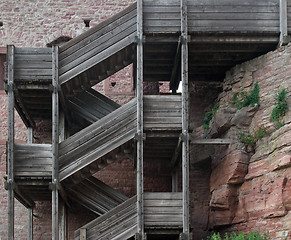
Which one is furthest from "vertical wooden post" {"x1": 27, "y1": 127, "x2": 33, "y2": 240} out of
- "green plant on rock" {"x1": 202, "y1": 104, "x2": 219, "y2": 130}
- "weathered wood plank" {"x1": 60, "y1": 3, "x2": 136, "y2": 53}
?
"green plant on rock" {"x1": 202, "y1": 104, "x2": 219, "y2": 130}

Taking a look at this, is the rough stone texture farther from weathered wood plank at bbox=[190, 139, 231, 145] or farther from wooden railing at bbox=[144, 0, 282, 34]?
wooden railing at bbox=[144, 0, 282, 34]

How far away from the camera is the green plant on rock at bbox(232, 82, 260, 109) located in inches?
734

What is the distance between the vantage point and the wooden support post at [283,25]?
18047mm

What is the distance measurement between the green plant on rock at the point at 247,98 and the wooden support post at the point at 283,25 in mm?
1415

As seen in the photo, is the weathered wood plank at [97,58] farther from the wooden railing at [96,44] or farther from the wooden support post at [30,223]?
the wooden support post at [30,223]

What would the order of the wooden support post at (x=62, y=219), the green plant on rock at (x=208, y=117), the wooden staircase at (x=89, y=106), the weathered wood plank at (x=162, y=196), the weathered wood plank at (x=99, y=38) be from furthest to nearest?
the green plant on rock at (x=208, y=117) → the wooden staircase at (x=89, y=106) → the wooden support post at (x=62, y=219) → the weathered wood plank at (x=99, y=38) → the weathered wood plank at (x=162, y=196)

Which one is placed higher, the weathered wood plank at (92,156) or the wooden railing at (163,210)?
the weathered wood plank at (92,156)

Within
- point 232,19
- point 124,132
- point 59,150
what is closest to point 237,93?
point 232,19

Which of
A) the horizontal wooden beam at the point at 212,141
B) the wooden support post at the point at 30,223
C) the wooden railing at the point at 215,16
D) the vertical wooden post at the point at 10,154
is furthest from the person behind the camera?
the wooden support post at the point at 30,223

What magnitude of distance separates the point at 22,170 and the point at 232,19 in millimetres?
6629

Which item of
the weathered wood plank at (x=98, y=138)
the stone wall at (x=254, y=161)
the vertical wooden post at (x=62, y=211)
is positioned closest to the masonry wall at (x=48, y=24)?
the vertical wooden post at (x=62, y=211)

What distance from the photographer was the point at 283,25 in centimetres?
1811

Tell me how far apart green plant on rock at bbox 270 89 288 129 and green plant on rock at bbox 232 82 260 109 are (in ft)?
2.97

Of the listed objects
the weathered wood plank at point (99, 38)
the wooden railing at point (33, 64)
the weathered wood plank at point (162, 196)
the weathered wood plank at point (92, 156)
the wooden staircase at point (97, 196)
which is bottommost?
the weathered wood plank at point (162, 196)
